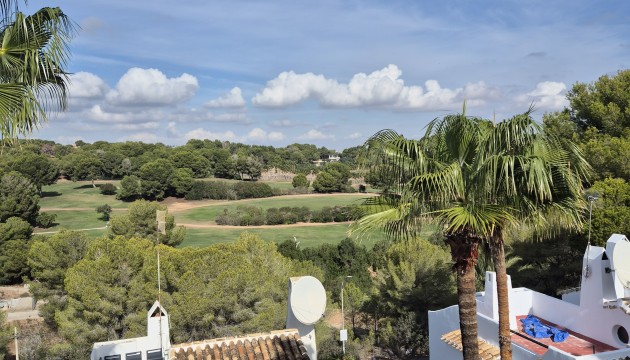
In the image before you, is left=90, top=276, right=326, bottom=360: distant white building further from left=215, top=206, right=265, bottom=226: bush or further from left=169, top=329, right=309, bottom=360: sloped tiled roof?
left=215, top=206, right=265, bottom=226: bush

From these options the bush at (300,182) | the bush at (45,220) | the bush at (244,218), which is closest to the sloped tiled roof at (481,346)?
the bush at (244,218)

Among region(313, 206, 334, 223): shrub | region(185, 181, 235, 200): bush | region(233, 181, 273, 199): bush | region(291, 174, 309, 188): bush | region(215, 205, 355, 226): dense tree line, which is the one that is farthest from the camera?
region(291, 174, 309, 188): bush

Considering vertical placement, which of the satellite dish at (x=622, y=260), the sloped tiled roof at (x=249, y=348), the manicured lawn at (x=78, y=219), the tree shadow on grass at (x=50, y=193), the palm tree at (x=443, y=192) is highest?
the palm tree at (x=443, y=192)

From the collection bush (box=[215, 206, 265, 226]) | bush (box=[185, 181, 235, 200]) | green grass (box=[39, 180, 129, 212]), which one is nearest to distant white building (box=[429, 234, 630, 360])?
bush (box=[215, 206, 265, 226])

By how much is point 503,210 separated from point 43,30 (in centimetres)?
562

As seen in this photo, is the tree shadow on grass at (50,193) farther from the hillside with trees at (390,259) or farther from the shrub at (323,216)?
the hillside with trees at (390,259)

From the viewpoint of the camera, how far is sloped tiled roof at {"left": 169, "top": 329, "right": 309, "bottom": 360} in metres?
9.23

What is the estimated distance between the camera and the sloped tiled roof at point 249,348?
9.23m

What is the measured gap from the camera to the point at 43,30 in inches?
173

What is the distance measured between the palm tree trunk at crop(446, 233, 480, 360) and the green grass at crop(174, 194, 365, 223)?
57.7 metres

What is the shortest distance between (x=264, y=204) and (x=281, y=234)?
1858cm

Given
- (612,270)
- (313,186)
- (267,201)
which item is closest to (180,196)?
(267,201)

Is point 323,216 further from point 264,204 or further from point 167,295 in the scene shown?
point 167,295

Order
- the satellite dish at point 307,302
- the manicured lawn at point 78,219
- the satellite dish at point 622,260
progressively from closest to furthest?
the satellite dish at point 307,302
the satellite dish at point 622,260
the manicured lawn at point 78,219
